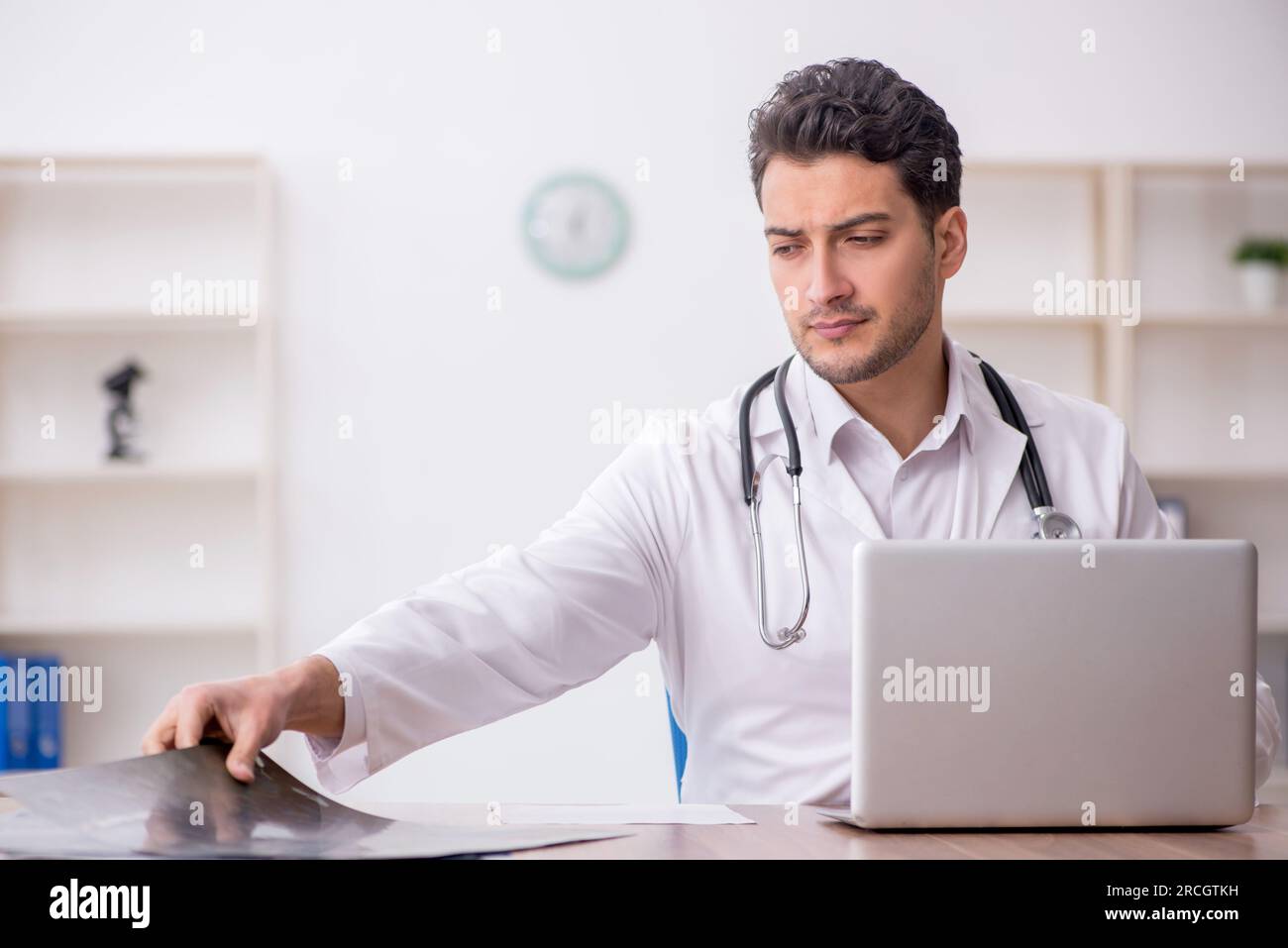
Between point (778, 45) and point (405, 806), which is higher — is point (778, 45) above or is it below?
above

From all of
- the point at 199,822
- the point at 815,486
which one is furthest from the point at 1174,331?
the point at 199,822

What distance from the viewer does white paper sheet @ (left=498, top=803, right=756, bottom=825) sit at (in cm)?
107

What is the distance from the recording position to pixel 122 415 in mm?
3377

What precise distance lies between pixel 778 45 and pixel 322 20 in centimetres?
129

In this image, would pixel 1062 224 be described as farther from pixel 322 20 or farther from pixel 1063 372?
pixel 322 20

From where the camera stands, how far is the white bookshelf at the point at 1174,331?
3.54m

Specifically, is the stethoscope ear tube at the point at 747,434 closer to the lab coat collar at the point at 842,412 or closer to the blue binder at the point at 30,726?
the lab coat collar at the point at 842,412

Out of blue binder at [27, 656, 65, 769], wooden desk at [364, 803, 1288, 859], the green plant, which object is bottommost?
blue binder at [27, 656, 65, 769]

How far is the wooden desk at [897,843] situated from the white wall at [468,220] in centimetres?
243

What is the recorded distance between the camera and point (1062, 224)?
3566 millimetres

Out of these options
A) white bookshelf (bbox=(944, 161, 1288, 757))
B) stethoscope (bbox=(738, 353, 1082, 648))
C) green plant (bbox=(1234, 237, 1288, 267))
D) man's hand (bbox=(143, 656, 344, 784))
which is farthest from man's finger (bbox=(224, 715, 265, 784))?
green plant (bbox=(1234, 237, 1288, 267))

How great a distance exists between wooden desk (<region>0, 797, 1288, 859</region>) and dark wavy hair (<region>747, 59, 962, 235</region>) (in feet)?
3.08

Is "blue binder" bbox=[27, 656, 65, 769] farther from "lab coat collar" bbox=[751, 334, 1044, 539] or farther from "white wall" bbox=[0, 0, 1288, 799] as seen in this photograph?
"lab coat collar" bbox=[751, 334, 1044, 539]
